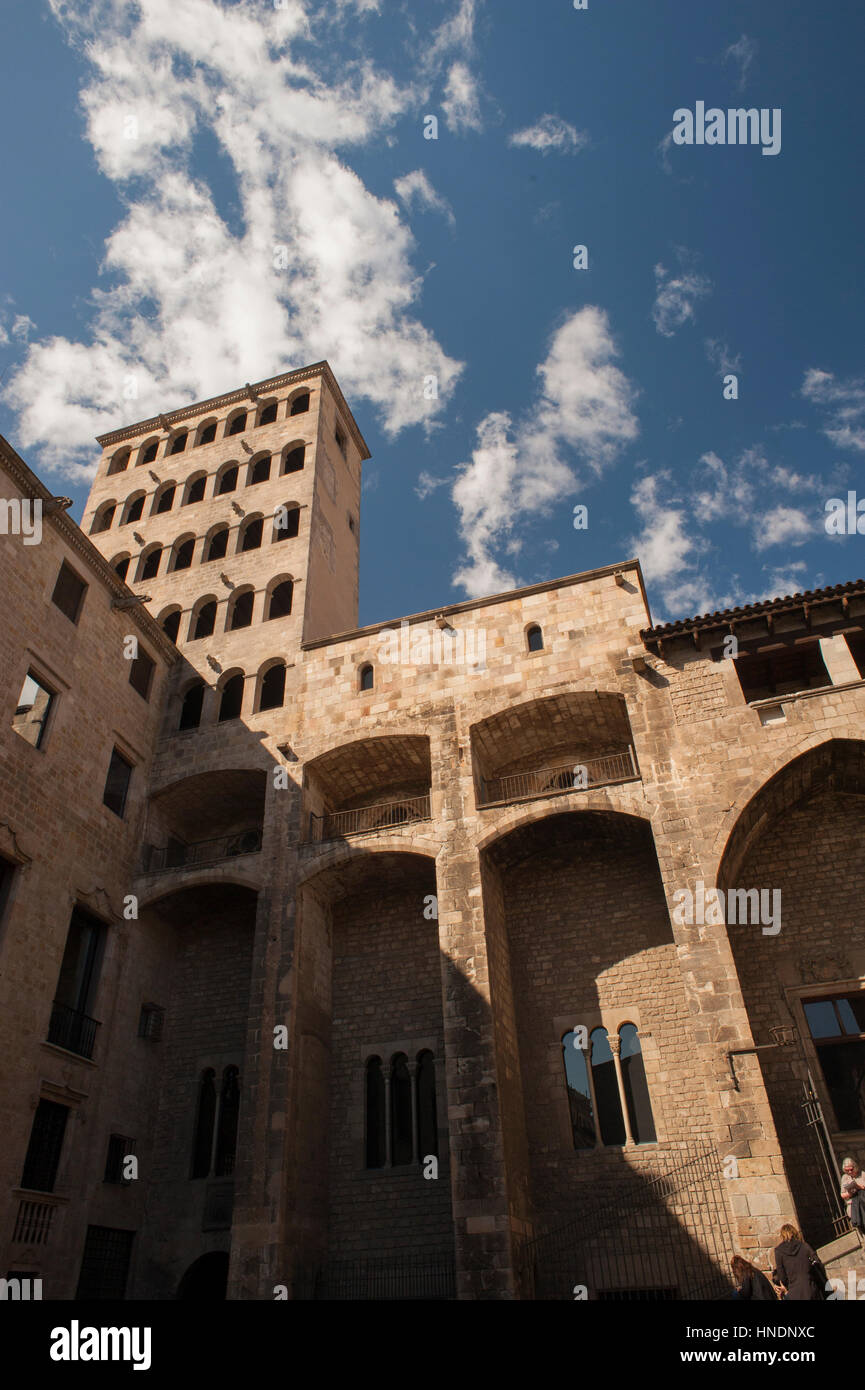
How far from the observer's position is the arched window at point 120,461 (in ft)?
98.7

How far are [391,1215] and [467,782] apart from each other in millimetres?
7990

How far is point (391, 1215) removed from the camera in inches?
626

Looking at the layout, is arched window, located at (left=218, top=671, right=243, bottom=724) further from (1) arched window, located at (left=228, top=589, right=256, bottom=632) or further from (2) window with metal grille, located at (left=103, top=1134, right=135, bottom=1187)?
(2) window with metal grille, located at (left=103, top=1134, right=135, bottom=1187)

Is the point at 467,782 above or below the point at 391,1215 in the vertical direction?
above

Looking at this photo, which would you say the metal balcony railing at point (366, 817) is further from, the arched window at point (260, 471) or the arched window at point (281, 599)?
the arched window at point (260, 471)

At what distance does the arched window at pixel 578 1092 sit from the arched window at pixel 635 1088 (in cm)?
69

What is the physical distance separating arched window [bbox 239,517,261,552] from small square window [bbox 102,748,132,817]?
26.8ft

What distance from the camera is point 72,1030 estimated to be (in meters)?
16.4

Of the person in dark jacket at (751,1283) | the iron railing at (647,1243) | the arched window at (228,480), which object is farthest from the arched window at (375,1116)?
the arched window at (228,480)

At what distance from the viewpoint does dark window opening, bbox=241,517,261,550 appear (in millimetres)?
25625
